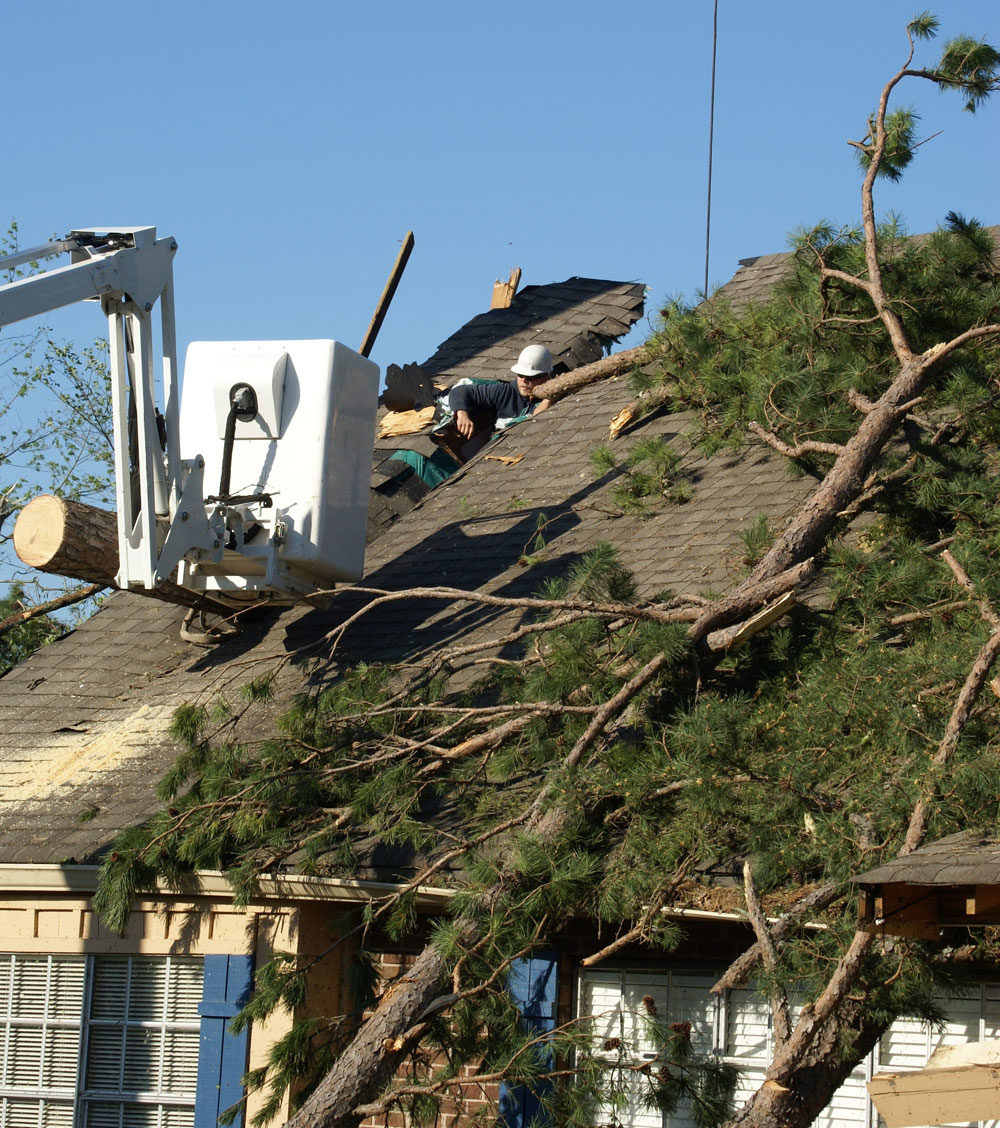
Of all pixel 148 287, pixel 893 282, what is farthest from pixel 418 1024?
pixel 893 282

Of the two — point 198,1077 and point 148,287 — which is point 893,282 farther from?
point 198,1077

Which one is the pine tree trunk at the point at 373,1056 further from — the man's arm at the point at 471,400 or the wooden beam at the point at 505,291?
the wooden beam at the point at 505,291

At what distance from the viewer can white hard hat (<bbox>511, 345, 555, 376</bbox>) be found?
11898 millimetres

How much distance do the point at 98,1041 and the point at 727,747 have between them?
3.76 metres

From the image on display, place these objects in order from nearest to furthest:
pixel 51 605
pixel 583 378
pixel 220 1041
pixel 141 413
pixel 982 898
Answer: pixel 982 898 → pixel 220 1041 → pixel 141 413 → pixel 51 605 → pixel 583 378

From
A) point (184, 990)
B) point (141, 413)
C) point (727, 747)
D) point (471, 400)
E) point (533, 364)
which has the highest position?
point (533, 364)

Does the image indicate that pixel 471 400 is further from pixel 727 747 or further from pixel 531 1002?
pixel 727 747

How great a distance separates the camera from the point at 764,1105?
491 centimetres

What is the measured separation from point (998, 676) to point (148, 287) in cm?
503

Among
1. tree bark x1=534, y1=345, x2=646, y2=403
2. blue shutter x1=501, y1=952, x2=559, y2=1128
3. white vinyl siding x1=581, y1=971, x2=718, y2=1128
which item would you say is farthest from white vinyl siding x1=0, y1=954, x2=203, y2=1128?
tree bark x1=534, y1=345, x2=646, y2=403

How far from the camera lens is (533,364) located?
39.0ft

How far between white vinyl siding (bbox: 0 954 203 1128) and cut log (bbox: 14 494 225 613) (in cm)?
203

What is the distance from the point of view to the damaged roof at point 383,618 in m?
7.82

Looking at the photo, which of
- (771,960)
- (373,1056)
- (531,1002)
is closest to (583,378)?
(531,1002)
